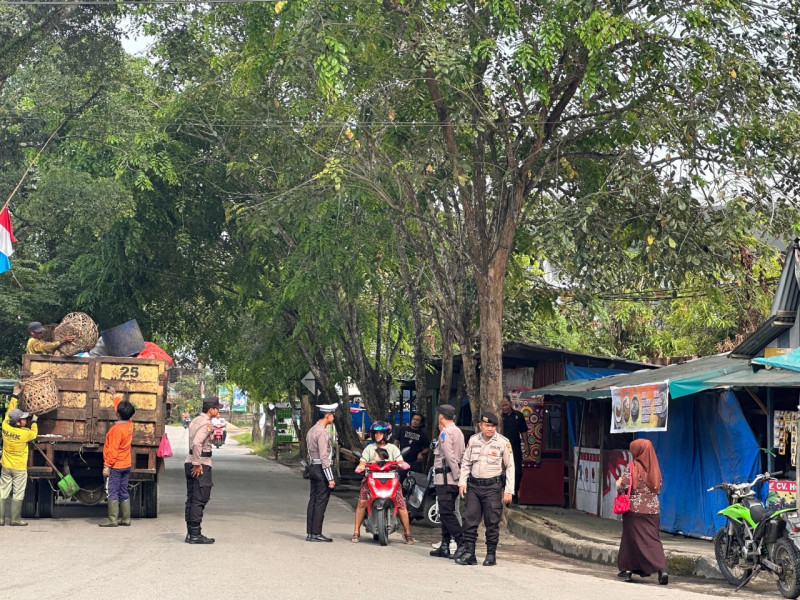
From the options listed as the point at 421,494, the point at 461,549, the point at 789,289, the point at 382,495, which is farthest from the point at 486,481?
the point at 789,289

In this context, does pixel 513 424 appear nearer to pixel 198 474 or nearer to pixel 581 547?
pixel 581 547

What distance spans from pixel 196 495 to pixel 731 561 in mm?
6107

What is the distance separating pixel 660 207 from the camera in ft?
49.2

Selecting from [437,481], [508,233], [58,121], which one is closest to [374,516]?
[437,481]

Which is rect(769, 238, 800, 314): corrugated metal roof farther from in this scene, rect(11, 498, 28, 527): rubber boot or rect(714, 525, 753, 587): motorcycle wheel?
rect(11, 498, 28, 527): rubber boot

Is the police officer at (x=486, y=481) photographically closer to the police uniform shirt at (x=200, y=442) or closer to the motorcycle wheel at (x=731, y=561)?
the motorcycle wheel at (x=731, y=561)

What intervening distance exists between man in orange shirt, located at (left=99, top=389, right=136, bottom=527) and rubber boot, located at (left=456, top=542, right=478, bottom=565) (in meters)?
5.12

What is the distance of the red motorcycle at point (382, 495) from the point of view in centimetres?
1355

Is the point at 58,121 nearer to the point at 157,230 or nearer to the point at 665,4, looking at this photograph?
the point at 157,230

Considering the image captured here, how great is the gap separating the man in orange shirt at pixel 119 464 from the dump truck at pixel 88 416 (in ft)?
1.76

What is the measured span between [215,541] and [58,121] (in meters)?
13.0

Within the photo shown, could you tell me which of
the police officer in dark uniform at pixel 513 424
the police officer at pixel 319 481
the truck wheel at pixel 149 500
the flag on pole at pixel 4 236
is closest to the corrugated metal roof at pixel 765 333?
the police officer at pixel 319 481

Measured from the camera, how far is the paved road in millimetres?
9375

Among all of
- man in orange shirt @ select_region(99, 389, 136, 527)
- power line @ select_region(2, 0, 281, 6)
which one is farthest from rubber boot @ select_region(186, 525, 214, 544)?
power line @ select_region(2, 0, 281, 6)
